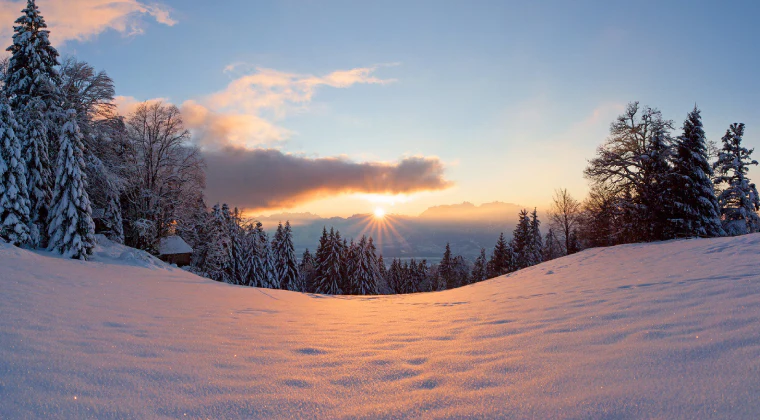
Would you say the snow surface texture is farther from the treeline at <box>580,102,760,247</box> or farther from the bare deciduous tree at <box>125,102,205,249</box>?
the treeline at <box>580,102,760,247</box>

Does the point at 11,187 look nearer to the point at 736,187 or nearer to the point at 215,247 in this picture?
the point at 215,247

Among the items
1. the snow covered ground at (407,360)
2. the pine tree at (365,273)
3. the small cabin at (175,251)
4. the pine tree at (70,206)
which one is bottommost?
the pine tree at (365,273)

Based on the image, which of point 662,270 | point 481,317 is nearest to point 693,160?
point 662,270

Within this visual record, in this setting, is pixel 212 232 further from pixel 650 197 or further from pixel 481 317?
pixel 650 197

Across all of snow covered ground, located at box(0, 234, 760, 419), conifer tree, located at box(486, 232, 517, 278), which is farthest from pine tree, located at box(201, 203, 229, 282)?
conifer tree, located at box(486, 232, 517, 278)

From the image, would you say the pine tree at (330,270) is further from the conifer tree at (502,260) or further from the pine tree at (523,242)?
the pine tree at (523,242)

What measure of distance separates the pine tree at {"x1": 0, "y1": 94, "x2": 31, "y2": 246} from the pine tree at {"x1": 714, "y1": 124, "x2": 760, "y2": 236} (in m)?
43.9

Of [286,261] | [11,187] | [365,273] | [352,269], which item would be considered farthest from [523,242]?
[11,187]

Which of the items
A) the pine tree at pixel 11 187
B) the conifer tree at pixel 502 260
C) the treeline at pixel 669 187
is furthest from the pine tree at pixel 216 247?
the conifer tree at pixel 502 260

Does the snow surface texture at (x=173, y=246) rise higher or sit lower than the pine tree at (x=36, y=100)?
lower

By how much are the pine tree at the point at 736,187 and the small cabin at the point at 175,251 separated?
43.7 metres

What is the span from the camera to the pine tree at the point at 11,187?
14.6m

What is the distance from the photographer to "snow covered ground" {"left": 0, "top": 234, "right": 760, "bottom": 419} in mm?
2426

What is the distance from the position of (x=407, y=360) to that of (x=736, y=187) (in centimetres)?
3621
